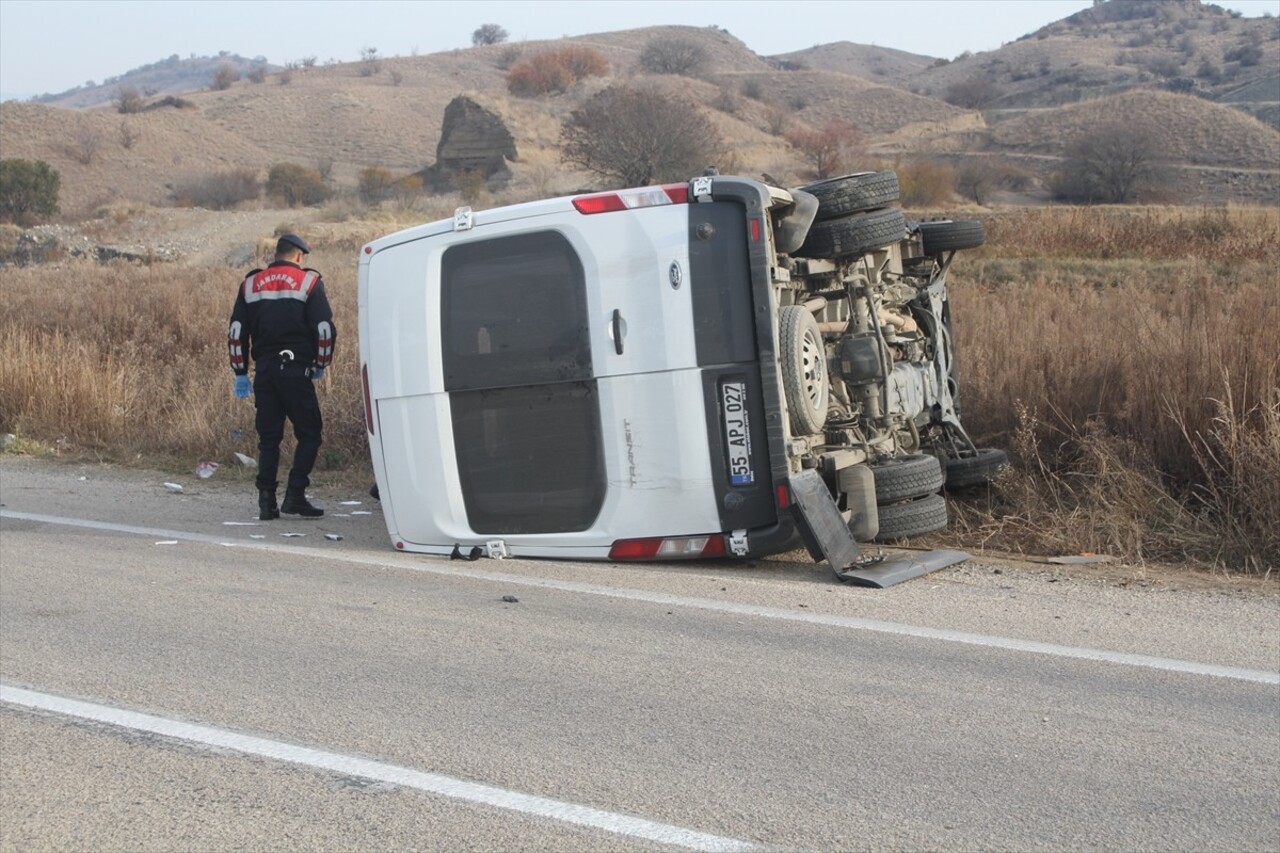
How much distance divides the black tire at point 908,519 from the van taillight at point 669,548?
112 cm

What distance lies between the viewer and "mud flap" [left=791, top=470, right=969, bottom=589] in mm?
6496

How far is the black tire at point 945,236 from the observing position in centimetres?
909

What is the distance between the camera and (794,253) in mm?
7500

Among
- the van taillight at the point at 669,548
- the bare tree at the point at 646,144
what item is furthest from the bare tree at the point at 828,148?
the van taillight at the point at 669,548

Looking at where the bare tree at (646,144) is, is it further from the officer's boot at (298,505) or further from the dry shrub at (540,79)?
the dry shrub at (540,79)

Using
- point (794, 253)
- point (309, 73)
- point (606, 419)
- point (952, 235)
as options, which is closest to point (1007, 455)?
point (952, 235)

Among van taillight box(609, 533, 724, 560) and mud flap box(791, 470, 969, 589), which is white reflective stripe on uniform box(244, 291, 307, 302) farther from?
mud flap box(791, 470, 969, 589)

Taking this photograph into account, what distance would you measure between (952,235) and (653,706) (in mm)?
5313

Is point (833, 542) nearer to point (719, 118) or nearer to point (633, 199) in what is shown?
point (633, 199)

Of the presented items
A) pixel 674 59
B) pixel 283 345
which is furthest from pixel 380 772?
pixel 674 59

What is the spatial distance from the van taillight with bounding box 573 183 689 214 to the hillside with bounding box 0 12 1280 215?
123 ft

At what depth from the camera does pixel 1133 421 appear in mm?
8531

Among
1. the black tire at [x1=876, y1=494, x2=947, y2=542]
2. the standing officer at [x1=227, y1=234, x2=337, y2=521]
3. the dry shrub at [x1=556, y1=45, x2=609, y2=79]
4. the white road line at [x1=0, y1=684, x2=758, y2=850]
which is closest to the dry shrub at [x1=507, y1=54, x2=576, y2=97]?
the dry shrub at [x1=556, y1=45, x2=609, y2=79]

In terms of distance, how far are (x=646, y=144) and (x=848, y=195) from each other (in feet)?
109
